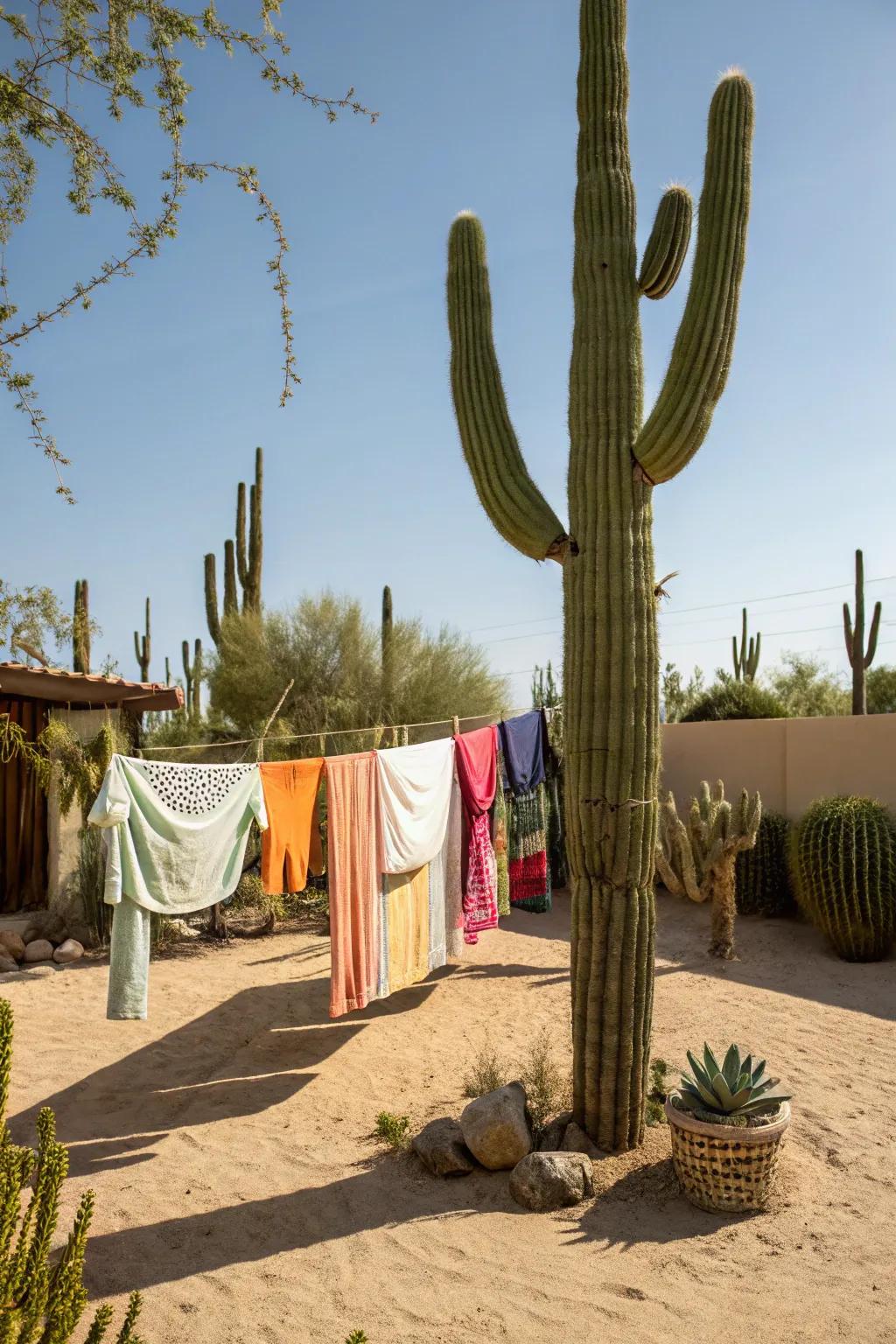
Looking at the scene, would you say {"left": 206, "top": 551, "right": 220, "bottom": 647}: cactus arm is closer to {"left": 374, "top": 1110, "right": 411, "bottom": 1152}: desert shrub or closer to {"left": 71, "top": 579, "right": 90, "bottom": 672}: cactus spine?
{"left": 71, "top": 579, "right": 90, "bottom": 672}: cactus spine

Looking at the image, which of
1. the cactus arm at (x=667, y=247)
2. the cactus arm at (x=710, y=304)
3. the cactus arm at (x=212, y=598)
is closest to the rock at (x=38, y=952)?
the cactus arm at (x=710, y=304)

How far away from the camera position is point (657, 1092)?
5.97m

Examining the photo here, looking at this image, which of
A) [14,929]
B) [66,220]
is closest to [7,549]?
[66,220]

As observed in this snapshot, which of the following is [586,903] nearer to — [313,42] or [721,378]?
[721,378]

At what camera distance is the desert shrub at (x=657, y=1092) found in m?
5.75

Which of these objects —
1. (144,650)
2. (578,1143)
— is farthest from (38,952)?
(144,650)

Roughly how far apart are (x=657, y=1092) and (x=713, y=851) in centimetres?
400

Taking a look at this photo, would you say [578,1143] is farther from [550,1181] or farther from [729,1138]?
[729,1138]

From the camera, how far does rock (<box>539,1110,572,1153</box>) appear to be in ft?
17.6

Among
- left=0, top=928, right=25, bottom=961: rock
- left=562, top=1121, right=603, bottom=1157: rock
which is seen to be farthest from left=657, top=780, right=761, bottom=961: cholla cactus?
left=0, top=928, right=25, bottom=961: rock

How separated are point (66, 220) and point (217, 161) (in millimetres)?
882

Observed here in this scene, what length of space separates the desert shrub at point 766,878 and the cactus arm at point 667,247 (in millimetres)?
6977

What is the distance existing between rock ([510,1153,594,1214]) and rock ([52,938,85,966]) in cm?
635

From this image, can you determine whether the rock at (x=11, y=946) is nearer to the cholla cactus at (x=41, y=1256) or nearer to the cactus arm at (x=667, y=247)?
the cholla cactus at (x=41, y=1256)
